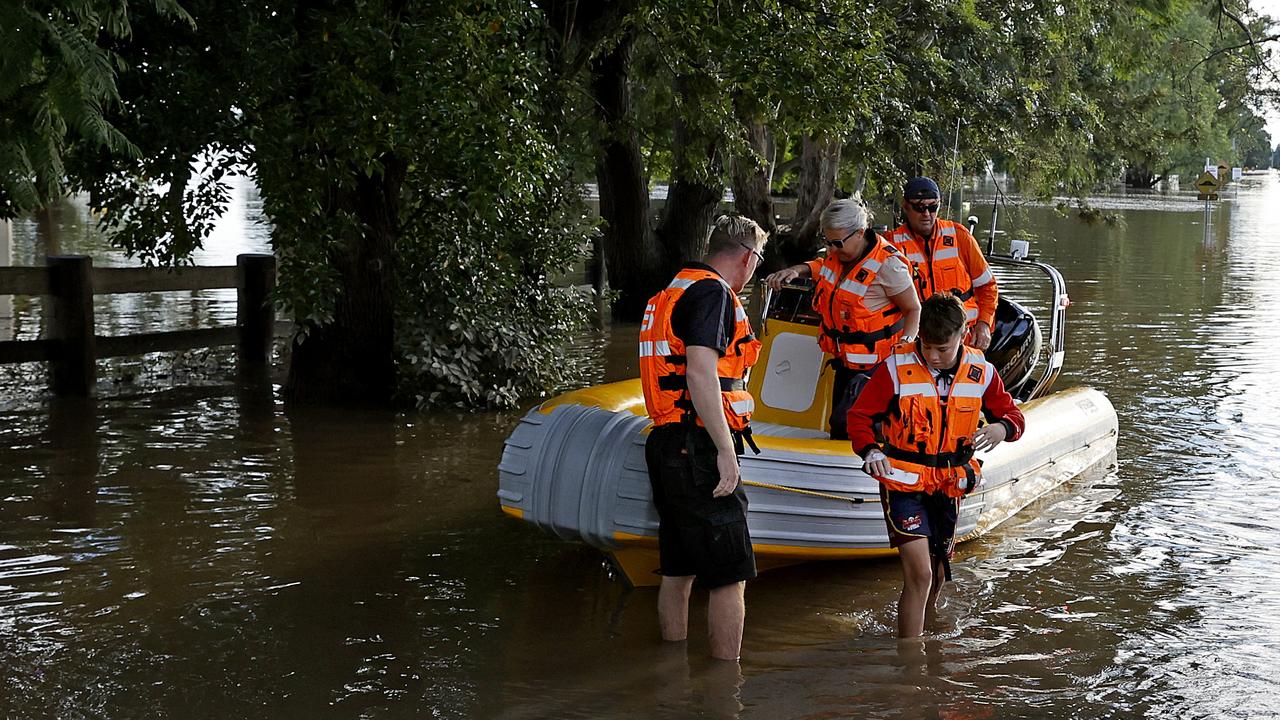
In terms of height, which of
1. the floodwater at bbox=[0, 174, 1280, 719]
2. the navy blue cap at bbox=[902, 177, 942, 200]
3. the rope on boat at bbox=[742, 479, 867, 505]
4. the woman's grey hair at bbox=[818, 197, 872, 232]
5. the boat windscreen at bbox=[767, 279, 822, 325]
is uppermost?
the navy blue cap at bbox=[902, 177, 942, 200]

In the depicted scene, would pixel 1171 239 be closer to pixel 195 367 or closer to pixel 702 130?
pixel 702 130

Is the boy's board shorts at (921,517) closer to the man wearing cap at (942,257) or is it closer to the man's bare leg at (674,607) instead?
the man's bare leg at (674,607)

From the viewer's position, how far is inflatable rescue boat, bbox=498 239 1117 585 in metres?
5.94

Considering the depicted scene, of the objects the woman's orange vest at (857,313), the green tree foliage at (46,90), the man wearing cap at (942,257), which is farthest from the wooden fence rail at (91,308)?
the man wearing cap at (942,257)

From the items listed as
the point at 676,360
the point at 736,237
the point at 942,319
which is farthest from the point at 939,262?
the point at 676,360

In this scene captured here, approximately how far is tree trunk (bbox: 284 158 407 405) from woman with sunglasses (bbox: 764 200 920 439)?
194 inches

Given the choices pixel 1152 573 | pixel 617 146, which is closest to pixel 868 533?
pixel 1152 573

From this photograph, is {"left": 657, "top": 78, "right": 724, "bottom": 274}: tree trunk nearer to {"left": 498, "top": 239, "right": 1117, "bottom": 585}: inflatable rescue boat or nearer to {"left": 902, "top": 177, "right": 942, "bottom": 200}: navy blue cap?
{"left": 498, "top": 239, "right": 1117, "bottom": 585}: inflatable rescue boat

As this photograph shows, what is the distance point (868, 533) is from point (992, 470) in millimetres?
1147

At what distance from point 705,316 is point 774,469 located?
4.97 feet

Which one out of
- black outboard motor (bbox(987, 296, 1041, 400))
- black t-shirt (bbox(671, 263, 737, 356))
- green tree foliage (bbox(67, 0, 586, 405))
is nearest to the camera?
black t-shirt (bbox(671, 263, 737, 356))

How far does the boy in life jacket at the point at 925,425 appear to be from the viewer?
208 inches

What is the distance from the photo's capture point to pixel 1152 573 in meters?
6.93

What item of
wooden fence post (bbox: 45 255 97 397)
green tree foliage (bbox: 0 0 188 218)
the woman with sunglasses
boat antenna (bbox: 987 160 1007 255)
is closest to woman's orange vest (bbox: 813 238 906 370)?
the woman with sunglasses
